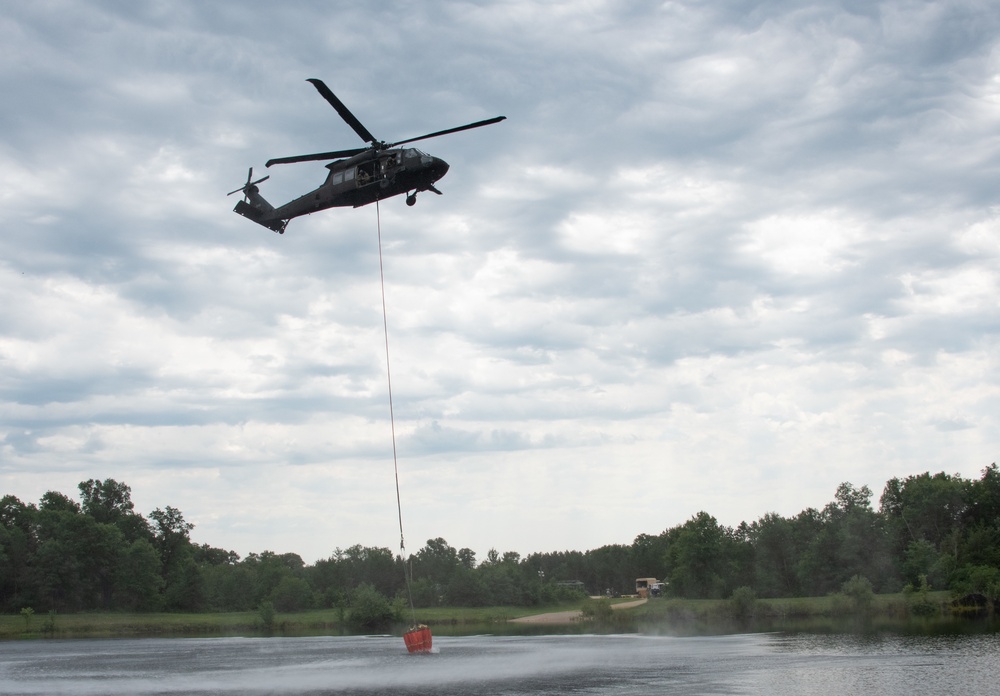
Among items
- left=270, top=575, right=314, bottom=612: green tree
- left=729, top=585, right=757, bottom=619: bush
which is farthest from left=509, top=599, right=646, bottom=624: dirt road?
left=270, top=575, right=314, bottom=612: green tree

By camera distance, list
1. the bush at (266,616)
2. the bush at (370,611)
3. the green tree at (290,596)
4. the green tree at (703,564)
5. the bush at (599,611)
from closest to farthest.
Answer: the bush at (599,611), the bush at (370,611), the green tree at (703,564), the bush at (266,616), the green tree at (290,596)

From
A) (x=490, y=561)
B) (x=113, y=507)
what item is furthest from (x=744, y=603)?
(x=113, y=507)

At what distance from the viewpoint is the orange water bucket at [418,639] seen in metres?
63.9

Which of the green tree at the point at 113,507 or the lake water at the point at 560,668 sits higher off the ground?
the green tree at the point at 113,507

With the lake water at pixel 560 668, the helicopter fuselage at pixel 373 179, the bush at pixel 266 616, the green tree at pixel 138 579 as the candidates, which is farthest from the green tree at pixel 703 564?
the helicopter fuselage at pixel 373 179

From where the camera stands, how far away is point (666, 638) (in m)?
82.4

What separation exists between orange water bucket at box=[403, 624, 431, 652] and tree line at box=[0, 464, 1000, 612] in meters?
49.7

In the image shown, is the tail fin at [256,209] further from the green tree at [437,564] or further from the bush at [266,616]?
the green tree at [437,564]

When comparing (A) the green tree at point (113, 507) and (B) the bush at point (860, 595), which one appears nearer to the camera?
(B) the bush at point (860, 595)

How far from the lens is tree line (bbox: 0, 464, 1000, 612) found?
111 meters

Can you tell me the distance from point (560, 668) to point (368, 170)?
3530 cm

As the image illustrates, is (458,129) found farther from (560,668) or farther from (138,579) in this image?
(138,579)

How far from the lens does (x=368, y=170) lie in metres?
39.2

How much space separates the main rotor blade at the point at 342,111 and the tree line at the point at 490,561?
276ft
